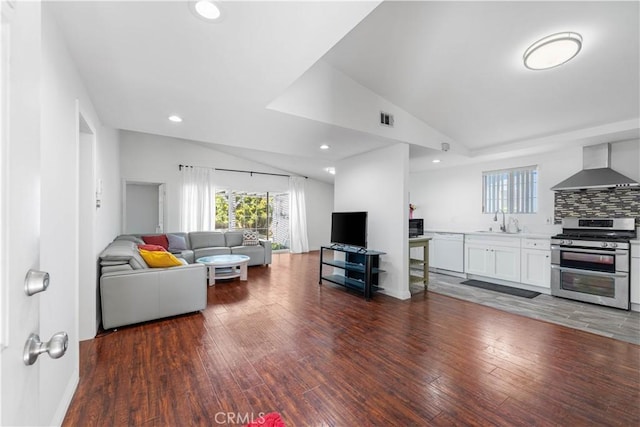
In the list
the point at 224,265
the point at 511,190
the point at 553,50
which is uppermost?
the point at 553,50

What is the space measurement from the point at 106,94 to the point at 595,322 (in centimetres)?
Answer: 575

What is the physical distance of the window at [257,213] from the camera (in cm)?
739

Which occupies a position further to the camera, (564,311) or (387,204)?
(387,204)

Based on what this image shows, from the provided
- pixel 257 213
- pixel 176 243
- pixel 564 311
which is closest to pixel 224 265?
pixel 176 243

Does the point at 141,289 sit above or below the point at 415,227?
below

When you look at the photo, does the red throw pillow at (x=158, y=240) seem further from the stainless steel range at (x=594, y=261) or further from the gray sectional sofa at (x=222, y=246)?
the stainless steel range at (x=594, y=261)

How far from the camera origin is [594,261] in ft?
12.2

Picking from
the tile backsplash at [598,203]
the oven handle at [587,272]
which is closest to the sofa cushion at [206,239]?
the oven handle at [587,272]

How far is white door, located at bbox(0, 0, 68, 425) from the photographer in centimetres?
53

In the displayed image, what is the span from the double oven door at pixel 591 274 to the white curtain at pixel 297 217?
5.98 m

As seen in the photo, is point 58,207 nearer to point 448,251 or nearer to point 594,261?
point 448,251

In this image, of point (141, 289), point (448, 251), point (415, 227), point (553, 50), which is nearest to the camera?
point (553, 50)

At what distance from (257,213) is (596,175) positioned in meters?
7.17

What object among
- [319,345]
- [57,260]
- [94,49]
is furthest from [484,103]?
[57,260]
